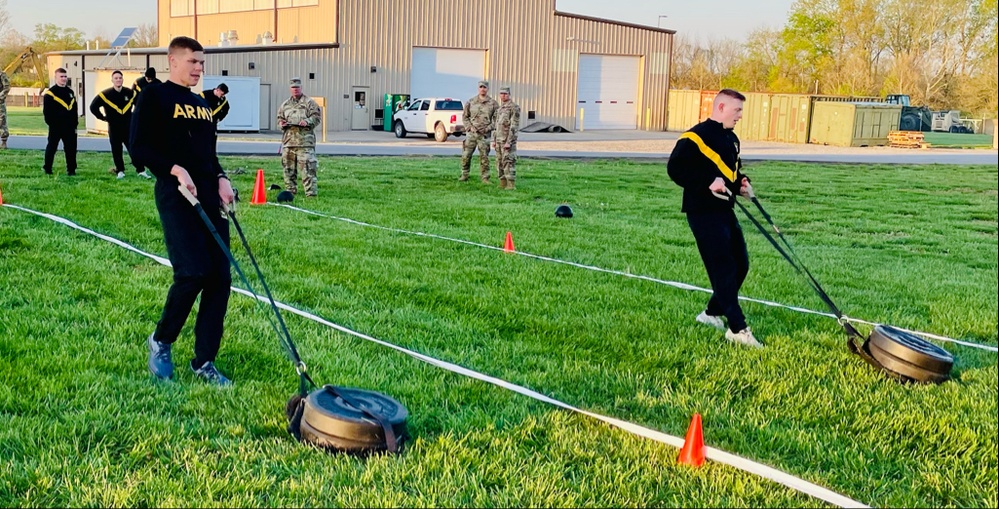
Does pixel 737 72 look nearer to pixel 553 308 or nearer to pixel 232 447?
pixel 553 308

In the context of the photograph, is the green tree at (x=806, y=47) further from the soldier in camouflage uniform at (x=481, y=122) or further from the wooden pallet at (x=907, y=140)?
the soldier in camouflage uniform at (x=481, y=122)

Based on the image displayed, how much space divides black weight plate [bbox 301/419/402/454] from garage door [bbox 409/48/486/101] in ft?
133

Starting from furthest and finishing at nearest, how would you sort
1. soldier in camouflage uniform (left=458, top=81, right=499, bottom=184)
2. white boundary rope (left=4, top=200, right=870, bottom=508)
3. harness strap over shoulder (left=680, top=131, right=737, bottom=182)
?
soldier in camouflage uniform (left=458, top=81, right=499, bottom=184), harness strap over shoulder (left=680, top=131, right=737, bottom=182), white boundary rope (left=4, top=200, right=870, bottom=508)

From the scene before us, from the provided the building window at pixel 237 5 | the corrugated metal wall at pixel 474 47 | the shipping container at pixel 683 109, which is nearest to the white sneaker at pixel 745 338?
the corrugated metal wall at pixel 474 47

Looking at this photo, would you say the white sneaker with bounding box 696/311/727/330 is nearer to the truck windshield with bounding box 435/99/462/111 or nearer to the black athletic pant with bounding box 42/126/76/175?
the black athletic pant with bounding box 42/126/76/175

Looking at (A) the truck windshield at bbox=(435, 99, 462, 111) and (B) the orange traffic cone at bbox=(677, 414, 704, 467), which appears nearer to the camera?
(B) the orange traffic cone at bbox=(677, 414, 704, 467)

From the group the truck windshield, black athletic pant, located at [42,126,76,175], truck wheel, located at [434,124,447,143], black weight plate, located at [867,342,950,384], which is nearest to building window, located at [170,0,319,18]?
the truck windshield

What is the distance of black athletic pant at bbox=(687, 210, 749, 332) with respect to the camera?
251 inches

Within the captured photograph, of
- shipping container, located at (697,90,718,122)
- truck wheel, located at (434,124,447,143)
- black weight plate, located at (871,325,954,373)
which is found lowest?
black weight plate, located at (871,325,954,373)

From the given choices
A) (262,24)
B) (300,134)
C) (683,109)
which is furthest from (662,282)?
(683,109)

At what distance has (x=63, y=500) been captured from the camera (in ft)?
11.7

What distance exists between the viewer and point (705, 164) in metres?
6.36

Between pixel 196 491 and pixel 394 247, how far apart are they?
6145 mm

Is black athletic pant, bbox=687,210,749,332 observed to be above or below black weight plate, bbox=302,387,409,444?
above
